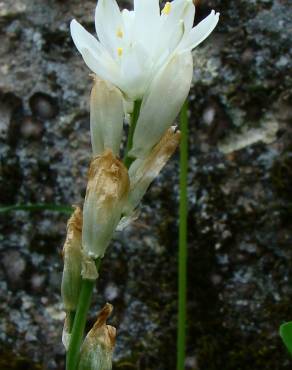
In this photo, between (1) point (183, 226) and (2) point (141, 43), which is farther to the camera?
(1) point (183, 226)

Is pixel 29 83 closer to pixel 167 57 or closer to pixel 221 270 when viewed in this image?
pixel 221 270

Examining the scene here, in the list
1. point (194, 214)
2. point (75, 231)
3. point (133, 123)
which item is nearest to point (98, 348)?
point (75, 231)

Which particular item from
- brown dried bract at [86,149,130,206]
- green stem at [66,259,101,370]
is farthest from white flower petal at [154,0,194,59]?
green stem at [66,259,101,370]

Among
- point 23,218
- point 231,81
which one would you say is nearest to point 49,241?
point 23,218

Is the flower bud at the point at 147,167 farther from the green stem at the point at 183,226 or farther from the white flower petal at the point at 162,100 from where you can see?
the green stem at the point at 183,226

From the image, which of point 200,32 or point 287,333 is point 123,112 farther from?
point 287,333

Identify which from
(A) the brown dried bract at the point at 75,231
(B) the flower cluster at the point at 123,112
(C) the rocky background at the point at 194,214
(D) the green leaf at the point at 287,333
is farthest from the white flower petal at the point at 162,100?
(C) the rocky background at the point at 194,214

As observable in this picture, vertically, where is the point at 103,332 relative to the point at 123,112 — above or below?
below
